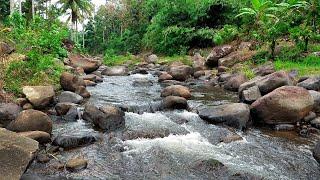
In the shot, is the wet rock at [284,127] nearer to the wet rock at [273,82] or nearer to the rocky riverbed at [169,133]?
the rocky riverbed at [169,133]

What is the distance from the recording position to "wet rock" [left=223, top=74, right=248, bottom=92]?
16.0 meters

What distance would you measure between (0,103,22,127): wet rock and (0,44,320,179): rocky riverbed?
0.03 metres

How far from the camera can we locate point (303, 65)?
56.0 ft

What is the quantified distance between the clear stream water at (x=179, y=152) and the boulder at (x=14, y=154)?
693 millimetres

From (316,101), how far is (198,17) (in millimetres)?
20386

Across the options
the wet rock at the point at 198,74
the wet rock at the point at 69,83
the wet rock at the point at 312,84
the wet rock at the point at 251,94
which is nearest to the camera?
the wet rock at the point at 251,94

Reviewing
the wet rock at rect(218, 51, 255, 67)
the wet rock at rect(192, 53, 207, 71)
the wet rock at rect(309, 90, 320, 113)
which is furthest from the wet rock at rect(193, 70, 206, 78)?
the wet rock at rect(309, 90, 320, 113)

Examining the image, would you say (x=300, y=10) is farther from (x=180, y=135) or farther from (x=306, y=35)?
(x=180, y=135)

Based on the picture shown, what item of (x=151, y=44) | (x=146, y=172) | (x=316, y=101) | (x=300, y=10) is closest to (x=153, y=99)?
(x=316, y=101)

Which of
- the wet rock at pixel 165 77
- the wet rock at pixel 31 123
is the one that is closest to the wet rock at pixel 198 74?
the wet rock at pixel 165 77

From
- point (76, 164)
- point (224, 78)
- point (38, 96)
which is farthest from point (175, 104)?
point (224, 78)

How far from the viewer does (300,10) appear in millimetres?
19172

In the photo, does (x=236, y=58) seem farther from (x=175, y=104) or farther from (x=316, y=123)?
(x=316, y=123)

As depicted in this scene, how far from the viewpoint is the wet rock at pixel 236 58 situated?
21.3 metres
